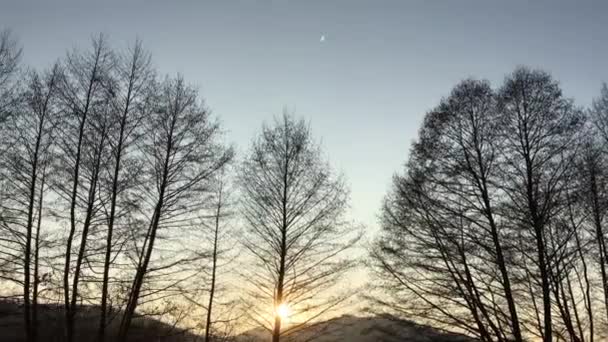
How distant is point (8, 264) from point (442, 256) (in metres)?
10.9

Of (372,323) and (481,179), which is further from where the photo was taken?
(372,323)

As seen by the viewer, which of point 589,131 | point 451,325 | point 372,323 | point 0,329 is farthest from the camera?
point 372,323

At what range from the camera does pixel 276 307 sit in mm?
9008

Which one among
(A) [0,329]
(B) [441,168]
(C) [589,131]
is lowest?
(A) [0,329]

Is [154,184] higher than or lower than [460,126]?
lower


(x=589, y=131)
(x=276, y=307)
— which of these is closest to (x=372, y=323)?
(x=276, y=307)

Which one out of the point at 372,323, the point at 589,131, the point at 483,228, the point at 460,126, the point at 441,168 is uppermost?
the point at 460,126

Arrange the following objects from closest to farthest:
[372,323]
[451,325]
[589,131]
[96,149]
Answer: [451,325], [589,131], [96,149], [372,323]

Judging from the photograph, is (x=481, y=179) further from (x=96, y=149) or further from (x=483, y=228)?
(x=96, y=149)

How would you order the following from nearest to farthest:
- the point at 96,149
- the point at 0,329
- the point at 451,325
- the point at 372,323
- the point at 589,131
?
the point at 451,325
the point at 589,131
the point at 96,149
the point at 0,329
the point at 372,323

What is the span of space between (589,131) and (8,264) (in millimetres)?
14896

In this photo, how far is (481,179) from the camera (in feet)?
27.3

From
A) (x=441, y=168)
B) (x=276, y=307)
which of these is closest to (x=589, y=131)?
(x=441, y=168)

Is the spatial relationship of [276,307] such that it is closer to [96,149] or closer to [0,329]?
[96,149]
